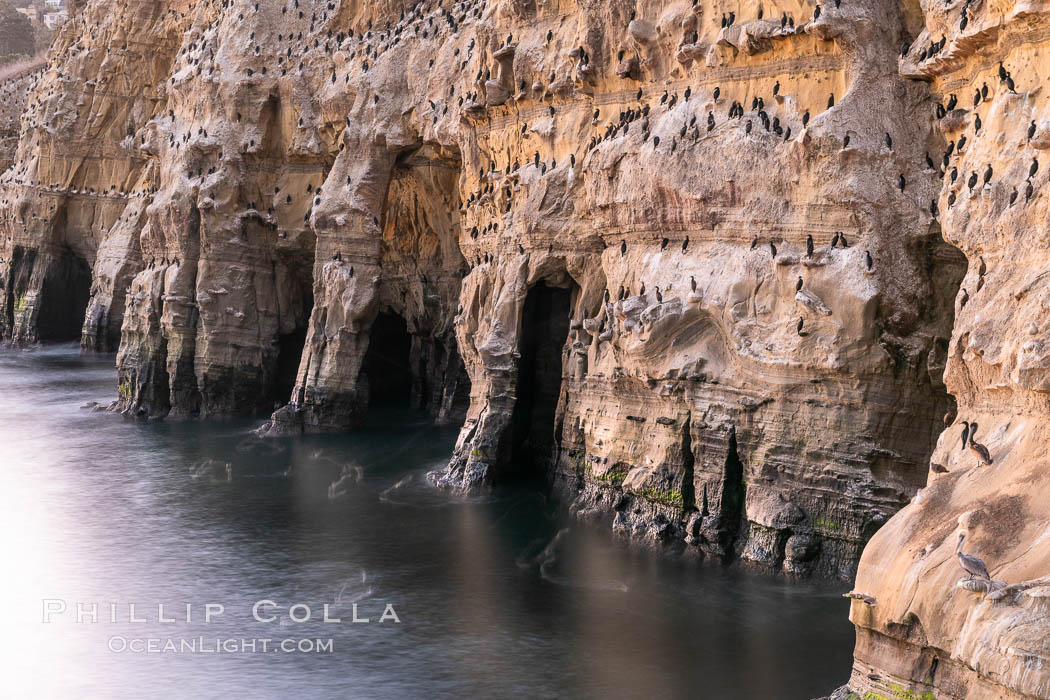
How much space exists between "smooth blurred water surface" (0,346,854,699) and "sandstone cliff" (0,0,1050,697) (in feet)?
7.46

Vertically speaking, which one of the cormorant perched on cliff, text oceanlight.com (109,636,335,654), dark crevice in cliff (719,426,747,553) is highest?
the cormorant perched on cliff

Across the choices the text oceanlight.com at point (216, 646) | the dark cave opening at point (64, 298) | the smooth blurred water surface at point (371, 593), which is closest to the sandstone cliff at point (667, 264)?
the smooth blurred water surface at point (371, 593)

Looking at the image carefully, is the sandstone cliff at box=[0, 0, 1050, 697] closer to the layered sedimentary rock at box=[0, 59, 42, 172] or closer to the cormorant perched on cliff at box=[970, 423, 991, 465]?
the cormorant perched on cliff at box=[970, 423, 991, 465]

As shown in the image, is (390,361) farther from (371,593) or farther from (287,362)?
(371,593)

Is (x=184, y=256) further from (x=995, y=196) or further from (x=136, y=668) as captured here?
(x=995, y=196)

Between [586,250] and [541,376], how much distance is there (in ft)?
16.9

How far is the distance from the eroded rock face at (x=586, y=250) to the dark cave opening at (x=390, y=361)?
0.55ft

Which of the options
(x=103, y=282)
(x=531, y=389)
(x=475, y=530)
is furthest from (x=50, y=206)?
(x=475, y=530)

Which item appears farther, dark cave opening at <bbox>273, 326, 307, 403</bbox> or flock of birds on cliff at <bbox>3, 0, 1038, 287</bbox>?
dark cave opening at <bbox>273, 326, 307, 403</bbox>

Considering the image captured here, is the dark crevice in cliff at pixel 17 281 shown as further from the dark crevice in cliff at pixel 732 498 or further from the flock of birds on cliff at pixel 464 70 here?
the dark crevice in cliff at pixel 732 498

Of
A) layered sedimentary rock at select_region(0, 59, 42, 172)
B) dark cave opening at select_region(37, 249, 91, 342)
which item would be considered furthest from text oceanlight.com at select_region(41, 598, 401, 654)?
layered sedimentary rock at select_region(0, 59, 42, 172)

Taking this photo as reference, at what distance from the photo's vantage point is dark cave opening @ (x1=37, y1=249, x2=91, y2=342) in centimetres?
7125

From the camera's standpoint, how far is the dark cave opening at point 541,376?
35031mm

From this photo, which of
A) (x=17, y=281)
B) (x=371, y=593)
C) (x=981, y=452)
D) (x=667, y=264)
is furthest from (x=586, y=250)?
(x=17, y=281)
